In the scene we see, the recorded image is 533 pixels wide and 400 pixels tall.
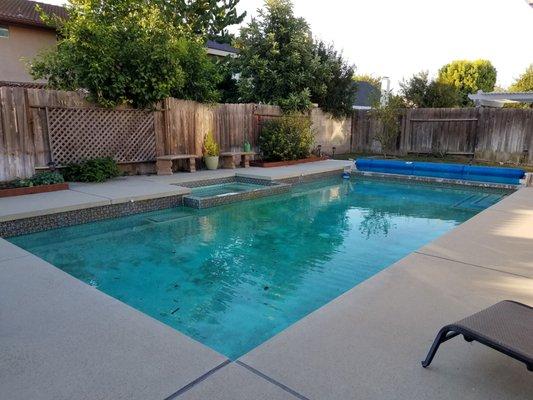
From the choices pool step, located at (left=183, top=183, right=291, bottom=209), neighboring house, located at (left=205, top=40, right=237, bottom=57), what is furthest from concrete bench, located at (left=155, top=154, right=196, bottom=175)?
neighboring house, located at (left=205, top=40, right=237, bottom=57)

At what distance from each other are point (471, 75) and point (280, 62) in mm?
18599

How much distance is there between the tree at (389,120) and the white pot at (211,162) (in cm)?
704

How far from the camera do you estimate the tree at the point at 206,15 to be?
597 inches

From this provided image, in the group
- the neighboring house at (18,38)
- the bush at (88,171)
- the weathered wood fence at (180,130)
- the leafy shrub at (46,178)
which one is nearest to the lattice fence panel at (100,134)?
the weathered wood fence at (180,130)

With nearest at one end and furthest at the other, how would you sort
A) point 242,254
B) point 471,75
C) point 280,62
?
1. point 242,254
2. point 280,62
3. point 471,75

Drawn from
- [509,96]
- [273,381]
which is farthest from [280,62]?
[273,381]

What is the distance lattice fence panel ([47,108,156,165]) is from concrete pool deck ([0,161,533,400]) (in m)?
5.34

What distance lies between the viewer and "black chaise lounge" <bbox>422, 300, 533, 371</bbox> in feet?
5.71

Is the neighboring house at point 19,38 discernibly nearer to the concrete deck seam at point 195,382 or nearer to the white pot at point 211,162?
the white pot at point 211,162

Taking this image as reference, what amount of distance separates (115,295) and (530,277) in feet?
12.8

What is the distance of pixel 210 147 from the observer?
1053 centimetres

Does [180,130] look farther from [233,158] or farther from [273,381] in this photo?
[273,381]

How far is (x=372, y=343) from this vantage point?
240 centimetres

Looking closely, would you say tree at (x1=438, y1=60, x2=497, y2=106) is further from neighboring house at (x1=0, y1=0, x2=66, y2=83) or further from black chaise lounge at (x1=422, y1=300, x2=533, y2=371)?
black chaise lounge at (x1=422, y1=300, x2=533, y2=371)
